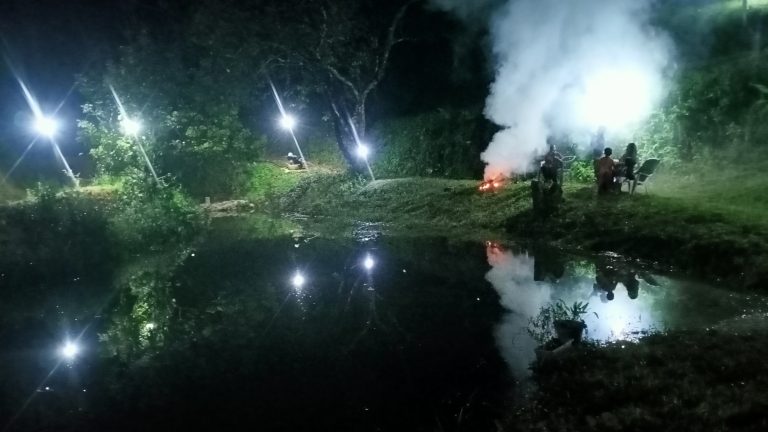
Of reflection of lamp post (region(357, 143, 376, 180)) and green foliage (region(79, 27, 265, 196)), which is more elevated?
green foliage (region(79, 27, 265, 196))

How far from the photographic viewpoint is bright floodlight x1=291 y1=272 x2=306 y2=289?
45.5 feet

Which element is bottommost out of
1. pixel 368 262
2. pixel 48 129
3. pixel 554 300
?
pixel 554 300

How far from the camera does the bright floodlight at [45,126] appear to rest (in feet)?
106

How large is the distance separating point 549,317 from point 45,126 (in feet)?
108

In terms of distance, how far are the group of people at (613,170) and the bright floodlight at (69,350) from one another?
1402cm

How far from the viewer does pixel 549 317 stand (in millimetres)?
10078

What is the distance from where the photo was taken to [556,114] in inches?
873

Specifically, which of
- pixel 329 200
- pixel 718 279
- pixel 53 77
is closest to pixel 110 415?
pixel 718 279

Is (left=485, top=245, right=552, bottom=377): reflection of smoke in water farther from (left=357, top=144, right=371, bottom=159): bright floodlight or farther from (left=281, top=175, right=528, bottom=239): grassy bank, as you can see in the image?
(left=357, top=144, right=371, bottom=159): bright floodlight

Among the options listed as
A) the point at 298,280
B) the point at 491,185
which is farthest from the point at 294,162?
the point at 298,280

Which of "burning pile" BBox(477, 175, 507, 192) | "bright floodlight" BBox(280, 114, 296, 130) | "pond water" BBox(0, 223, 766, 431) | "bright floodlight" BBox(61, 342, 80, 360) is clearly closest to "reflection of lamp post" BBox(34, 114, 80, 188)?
"bright floodlight" BBox(280, 114, 296, 130)

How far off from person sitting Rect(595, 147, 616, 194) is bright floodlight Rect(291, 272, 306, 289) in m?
9.08

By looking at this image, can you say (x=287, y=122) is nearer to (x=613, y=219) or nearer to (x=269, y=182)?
(x=269, y=182)

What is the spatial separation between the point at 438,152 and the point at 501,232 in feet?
39.9
